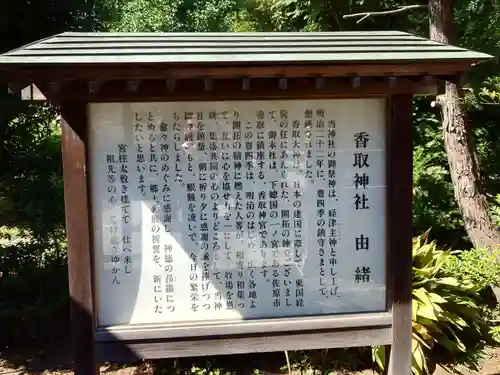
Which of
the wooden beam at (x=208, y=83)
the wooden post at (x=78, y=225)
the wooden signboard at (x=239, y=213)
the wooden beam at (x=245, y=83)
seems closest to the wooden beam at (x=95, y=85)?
the wooden signboard at (x=239, y=213)

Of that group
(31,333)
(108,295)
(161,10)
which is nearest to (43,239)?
(31,333)

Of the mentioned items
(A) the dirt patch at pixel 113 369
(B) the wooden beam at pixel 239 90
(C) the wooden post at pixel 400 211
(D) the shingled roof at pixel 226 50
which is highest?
(D) the shingled roof at pixel 226 50

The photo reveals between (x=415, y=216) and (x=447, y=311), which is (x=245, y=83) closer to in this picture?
(x=447, y=311)

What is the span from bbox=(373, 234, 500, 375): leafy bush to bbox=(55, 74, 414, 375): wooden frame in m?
1.01

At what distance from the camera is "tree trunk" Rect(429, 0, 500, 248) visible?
5.69 m

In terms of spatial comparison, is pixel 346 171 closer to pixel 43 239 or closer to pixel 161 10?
pixel 43 239

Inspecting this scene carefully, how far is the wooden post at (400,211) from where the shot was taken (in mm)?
3375

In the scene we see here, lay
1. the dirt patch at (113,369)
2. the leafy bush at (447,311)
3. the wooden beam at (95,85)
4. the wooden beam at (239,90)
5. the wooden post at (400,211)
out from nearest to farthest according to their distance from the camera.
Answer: the wooden beam at (95,85)
the wooden beam at (239,90)
the wooden post at (400,211)
the leafy bush at (447,311)
the dirt patch at (113,369)

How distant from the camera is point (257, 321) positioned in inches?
131

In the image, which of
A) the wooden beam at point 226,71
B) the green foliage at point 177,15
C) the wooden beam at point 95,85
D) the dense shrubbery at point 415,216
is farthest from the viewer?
the green foliage at point 177,15

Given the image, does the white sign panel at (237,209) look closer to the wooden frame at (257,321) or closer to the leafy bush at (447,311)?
the wooden frame at (257,321)

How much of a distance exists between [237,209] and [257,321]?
2.34 feet

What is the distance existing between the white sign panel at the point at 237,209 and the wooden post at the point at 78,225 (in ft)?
0.24

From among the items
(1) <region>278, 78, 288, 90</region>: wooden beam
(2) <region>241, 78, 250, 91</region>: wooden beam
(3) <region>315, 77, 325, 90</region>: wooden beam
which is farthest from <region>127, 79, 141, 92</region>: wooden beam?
(3) <region>315, 77, 325, 90</region>: wooden beam
